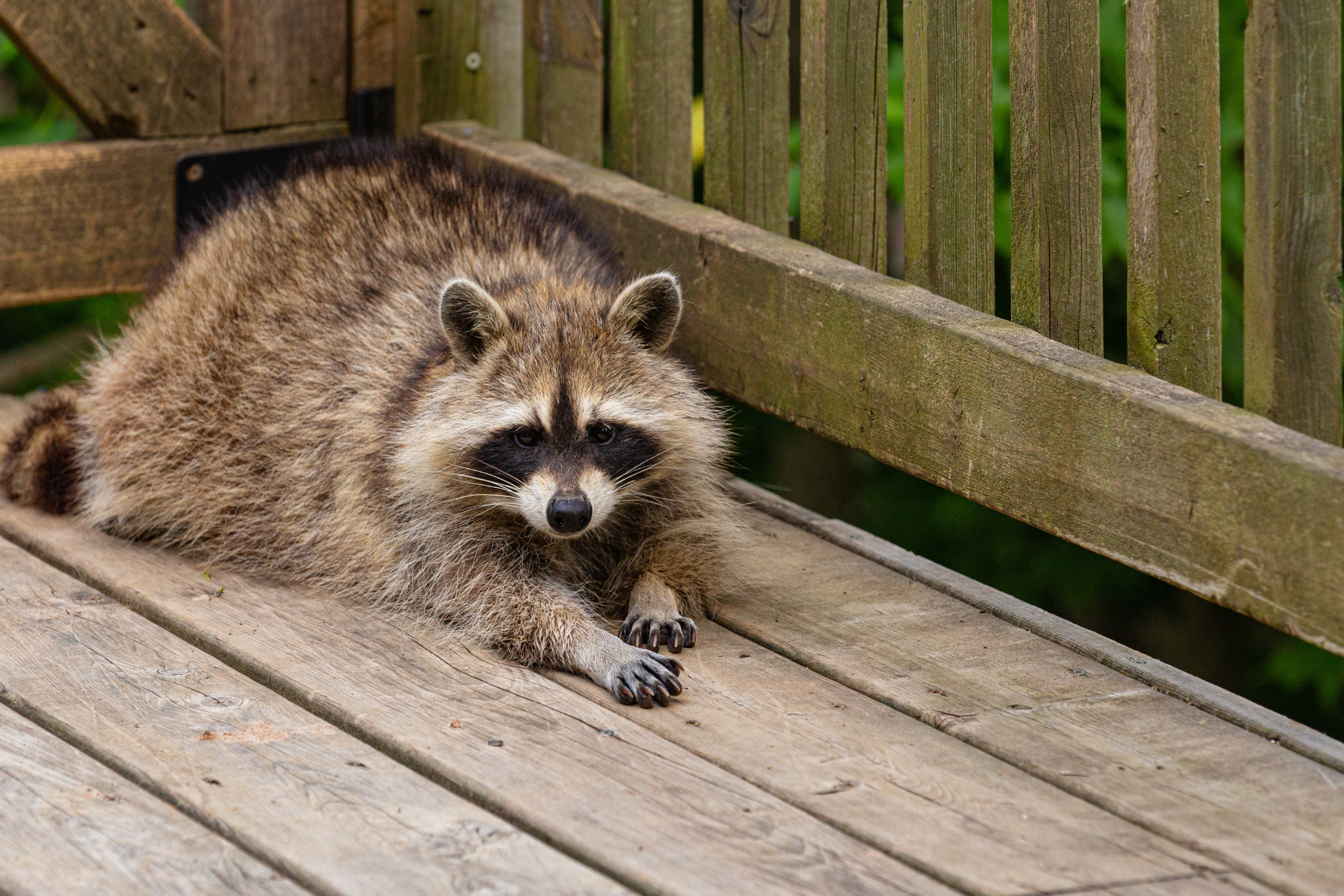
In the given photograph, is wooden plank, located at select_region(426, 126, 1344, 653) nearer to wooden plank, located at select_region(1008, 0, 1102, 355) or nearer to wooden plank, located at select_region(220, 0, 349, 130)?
wooden plank, located at select_region(1008, 0, 1102, 355)

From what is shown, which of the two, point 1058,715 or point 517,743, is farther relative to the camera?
point 1058,715

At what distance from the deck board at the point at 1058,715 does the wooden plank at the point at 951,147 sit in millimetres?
577

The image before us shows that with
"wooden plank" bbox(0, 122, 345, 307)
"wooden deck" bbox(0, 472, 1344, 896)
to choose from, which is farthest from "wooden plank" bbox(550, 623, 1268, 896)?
"wooden plank" bbox(0, 122, 345, 307)

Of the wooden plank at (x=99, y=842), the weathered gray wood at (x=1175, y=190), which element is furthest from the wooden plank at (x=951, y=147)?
the wooden plank at (x=99, y=842)

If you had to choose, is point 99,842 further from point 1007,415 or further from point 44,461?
point 44,461

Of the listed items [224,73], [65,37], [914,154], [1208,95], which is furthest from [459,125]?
[1208,95]

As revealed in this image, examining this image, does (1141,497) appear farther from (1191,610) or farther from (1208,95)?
(1191,610)

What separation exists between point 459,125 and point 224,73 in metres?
0.59

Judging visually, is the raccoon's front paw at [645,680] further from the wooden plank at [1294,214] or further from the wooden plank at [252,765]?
the wooden plank at [1294,214]

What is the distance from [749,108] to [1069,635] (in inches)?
49.2

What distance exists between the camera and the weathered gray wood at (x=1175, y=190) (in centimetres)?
233

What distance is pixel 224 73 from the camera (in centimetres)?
401

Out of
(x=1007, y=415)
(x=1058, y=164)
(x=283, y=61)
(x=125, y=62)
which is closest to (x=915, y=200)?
(x=1058, y=164)

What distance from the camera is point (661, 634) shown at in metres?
2.81
